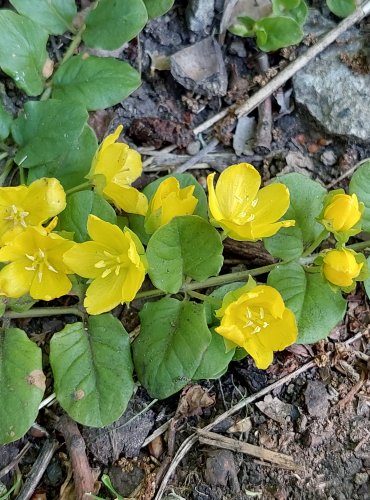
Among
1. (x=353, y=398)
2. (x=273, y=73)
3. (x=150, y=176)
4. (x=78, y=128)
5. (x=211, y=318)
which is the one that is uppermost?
(x=78, y=128)

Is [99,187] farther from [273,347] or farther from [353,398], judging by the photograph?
[353,398]

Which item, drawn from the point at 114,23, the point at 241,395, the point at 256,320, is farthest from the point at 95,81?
the point at 241,395

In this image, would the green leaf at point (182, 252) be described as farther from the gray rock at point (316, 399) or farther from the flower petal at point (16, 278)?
the gray rock at point (316, 399)

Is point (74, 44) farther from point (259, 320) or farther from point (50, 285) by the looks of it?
point (259, 320)

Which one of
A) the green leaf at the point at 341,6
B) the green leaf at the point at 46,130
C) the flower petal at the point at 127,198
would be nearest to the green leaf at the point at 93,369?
the flower petal at the point at 127,198

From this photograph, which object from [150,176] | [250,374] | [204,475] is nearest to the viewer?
[204,475]

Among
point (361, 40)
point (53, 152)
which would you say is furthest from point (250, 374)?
point (361, 40)
